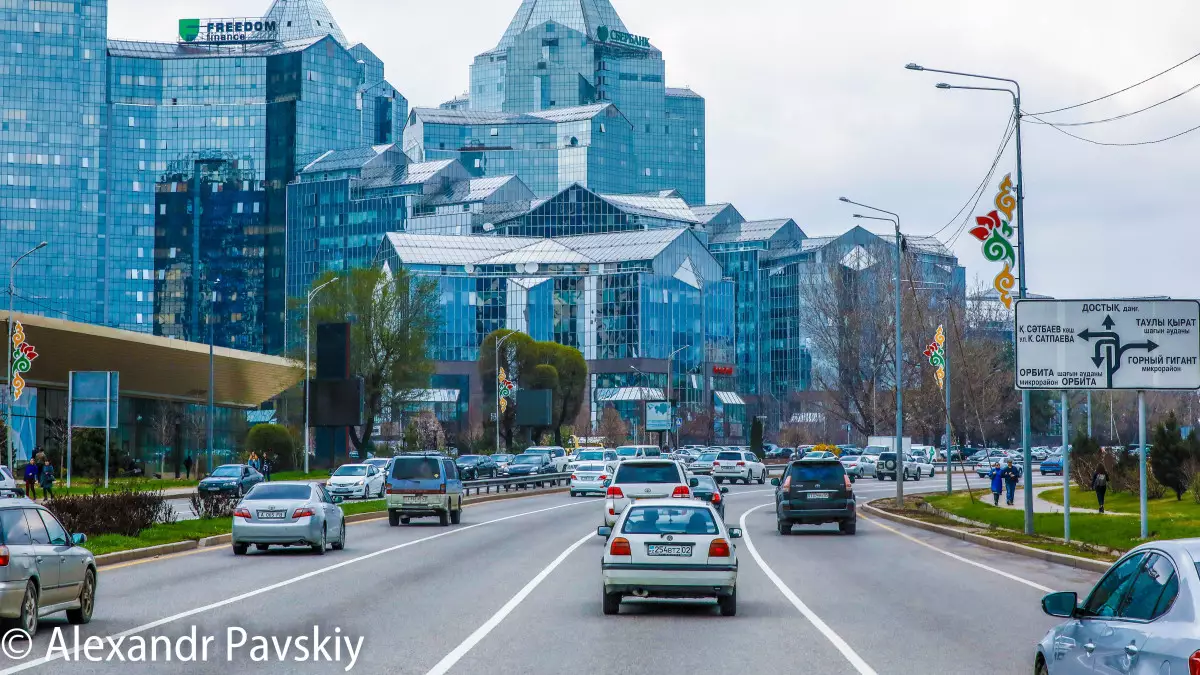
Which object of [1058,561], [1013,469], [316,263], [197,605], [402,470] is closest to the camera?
[197,605]

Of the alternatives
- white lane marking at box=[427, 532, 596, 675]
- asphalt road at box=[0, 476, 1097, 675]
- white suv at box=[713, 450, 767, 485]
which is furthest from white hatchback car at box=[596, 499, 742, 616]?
white suv at box=[713, 450, 767, 485]

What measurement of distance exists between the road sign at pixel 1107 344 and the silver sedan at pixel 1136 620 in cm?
2149

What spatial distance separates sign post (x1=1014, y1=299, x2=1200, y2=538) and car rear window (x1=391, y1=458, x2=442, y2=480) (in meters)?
16.5

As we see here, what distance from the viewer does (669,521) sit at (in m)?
17.7

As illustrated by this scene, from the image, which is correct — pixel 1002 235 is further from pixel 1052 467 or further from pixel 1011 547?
pixel 1052 467

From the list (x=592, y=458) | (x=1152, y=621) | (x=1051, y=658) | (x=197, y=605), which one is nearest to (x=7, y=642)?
(x=197, y=605)

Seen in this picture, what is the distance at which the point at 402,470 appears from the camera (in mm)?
39656

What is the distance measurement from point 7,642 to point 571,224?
529ft

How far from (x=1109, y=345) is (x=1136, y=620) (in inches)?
918

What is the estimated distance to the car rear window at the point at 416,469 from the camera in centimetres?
3956

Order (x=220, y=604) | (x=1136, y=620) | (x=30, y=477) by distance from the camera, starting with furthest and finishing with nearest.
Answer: (x=30, y=477)
(x=220, y=604)
(x=1136, y=620)

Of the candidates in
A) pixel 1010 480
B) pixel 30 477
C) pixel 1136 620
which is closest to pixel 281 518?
pixel 1136 620

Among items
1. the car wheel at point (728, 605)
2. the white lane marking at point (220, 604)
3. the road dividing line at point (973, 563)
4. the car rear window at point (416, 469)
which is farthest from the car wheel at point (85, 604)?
the car rear window at point (416, 469)

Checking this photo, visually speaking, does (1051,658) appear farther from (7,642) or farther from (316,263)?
(316,263)
